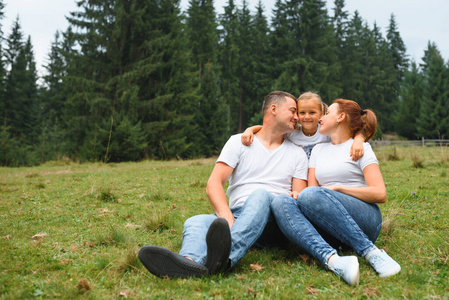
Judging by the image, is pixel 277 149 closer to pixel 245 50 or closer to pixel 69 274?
pixel 69 274

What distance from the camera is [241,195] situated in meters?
3.25

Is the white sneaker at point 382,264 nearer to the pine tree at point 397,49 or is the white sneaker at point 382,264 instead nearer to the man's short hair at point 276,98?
the man's short hair at point 276,98

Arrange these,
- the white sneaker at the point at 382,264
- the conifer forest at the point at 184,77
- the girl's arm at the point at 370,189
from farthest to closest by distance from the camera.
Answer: the conifer forest at the point at 184,77, the girl's arm at the point at 370,189, the white sneaker at the point at 382,264

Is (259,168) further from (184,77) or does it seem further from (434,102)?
(434,102)

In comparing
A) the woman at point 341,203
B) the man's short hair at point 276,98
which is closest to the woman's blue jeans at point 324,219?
the woman at point 341,203

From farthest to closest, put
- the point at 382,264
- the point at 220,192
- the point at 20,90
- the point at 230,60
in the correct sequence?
the point at 20,90
the point at 230,60
the point at 220,192
the point at 382,264

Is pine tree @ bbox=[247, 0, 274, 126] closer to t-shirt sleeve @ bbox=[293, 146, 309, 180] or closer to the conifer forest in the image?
the conifer forest

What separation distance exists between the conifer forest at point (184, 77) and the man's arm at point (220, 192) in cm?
688

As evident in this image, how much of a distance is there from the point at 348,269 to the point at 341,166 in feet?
3.33

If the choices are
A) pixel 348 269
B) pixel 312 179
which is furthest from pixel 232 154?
pixel 348 269

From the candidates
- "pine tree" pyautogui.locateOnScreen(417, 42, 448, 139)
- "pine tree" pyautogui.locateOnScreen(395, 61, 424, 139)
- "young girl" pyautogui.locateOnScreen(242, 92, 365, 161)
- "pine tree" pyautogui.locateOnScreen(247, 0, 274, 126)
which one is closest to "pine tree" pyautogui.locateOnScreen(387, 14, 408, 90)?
"pine tree" pyautogui.locateOnScreen(395, 61, 424, 139)

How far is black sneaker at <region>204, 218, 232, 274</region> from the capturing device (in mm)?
2324

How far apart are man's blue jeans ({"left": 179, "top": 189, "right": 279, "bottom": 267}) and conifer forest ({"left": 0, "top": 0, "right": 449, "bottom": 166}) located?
724 centimetres

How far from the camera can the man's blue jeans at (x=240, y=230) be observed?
2535 millimetres
